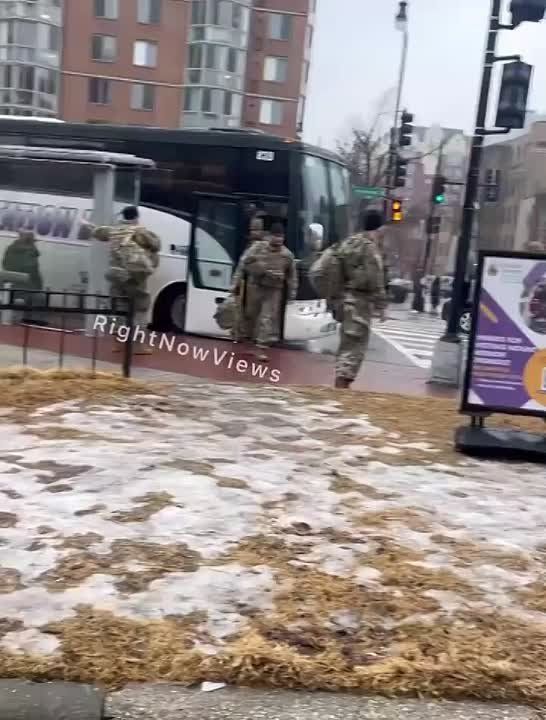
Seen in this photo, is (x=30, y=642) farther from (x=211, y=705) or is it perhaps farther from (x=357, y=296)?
(x=357, y=296)

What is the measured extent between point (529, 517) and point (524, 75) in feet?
23.6

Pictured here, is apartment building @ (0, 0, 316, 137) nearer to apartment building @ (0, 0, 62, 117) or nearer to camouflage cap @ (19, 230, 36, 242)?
apartment building @ (0, 0, 62, 117)

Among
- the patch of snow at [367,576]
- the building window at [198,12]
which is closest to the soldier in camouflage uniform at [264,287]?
the patch of snow at [367,576]

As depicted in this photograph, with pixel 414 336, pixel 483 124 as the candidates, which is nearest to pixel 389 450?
pixel 483 124

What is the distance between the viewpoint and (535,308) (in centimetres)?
641

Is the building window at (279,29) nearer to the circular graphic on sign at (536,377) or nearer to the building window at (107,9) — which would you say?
the building window at (107,9)

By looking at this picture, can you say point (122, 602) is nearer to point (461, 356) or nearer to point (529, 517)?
point (529, 517)

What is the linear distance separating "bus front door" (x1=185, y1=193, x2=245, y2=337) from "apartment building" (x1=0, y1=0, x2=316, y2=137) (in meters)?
48.4

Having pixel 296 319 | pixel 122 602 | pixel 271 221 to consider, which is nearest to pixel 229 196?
pixel 271 221

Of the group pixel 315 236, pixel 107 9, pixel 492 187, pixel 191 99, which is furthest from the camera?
pixel 191 99

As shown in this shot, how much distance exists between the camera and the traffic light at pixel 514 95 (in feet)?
34.4

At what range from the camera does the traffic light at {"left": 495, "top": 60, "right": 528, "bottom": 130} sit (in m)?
10.5

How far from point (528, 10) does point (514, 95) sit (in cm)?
107

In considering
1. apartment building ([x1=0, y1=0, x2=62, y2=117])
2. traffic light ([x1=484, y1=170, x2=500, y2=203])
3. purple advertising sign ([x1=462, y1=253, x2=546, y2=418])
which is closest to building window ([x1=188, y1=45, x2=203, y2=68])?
apartment building ([x1=0, y1=0, x2=62, y2=117])
